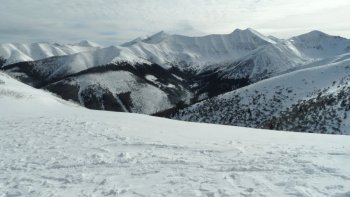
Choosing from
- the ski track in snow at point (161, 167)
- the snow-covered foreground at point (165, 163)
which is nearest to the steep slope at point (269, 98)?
the snow-covered foreground at point (165, 163)

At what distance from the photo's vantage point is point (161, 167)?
1357 cm

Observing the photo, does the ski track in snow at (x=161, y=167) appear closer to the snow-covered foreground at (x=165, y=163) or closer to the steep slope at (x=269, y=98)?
the snow-covered foreground at (x=165, y=163)

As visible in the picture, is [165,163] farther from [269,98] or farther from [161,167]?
[269,98]

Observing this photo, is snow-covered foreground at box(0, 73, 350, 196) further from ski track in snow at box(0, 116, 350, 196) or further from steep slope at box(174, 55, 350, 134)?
steep slope at box(174, 55, 350, 134)

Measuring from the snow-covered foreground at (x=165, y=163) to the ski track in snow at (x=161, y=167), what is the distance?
0.03 m

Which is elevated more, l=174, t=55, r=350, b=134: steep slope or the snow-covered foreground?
l=174, t=55, r=350, b=134: steep slope

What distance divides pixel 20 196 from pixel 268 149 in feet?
31.0

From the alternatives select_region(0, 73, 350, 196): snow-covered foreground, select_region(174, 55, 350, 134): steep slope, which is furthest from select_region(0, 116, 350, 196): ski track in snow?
select_region(174, 55, 350, 134): steep slope

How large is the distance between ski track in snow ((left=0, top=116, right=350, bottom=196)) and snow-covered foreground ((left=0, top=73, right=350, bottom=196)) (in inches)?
1.1

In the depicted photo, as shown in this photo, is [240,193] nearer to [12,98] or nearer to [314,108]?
[12,98]

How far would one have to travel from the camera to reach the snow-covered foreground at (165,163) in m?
11.3

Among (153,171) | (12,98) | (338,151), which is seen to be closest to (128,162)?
(153,171)

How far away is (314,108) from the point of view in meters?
59.9

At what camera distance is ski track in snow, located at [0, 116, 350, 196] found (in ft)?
37.0
